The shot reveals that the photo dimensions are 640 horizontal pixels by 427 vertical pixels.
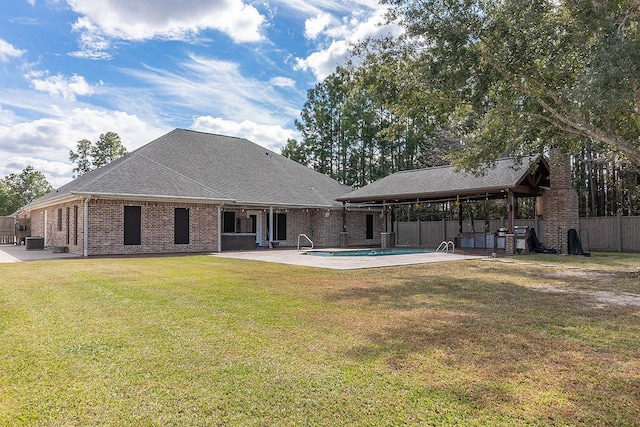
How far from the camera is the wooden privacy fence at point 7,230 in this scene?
28778mm

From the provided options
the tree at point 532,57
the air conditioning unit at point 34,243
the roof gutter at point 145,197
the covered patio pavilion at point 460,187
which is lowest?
the air conditioning unit at point 34,243

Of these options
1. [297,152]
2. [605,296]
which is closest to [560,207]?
[605,296]

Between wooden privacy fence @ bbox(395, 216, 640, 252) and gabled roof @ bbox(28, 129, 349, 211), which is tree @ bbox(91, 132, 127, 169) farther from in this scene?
wooden privacy fence @ bbox(395, 216, 640, 252)

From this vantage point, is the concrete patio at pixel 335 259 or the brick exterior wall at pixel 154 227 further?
the brick exterior wall at pixel 154 227

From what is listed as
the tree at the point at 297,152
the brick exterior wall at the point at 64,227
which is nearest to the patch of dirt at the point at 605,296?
the brick exterior wall at the point at 64,227

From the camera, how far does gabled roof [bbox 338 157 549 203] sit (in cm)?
1722

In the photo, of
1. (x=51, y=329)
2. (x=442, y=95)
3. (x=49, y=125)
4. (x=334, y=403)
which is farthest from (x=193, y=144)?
(x=334, y=403)

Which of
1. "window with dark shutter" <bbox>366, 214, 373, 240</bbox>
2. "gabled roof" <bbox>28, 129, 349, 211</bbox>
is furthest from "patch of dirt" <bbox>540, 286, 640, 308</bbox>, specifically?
"window with dark shutter" <bbox>366, 214, 373, 240</bbox>

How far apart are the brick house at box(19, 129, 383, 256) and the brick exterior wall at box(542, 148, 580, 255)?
10445 mm

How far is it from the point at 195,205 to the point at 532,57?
1371 cm

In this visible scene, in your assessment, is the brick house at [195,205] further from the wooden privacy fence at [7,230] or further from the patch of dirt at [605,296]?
the patch of dirt at [605,296]

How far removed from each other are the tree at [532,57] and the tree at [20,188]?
1908 inches

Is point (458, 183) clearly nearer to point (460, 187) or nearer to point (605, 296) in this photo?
point (460, 187)

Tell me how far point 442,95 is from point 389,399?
31.3ft
